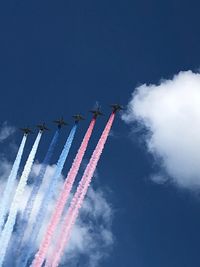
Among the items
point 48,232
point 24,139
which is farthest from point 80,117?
point 48,232

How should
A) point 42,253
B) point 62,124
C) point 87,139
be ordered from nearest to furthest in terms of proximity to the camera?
1. point 42,253
2. point 87,139
3. point 62,124

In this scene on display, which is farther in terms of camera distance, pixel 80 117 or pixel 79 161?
pixel 80 117

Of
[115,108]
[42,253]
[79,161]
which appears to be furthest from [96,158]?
[42,253]

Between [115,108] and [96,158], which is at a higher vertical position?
[115,108]

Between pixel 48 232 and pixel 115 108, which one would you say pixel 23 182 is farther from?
pixel 115 108

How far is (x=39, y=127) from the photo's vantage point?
15825 cm

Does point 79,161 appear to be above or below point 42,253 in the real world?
above

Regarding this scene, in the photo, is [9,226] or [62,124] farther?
[62,124]

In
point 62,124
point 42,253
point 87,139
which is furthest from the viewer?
point 62,124

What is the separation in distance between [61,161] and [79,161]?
5338mm

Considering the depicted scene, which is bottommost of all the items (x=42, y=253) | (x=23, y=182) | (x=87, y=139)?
(x=42, y=253)

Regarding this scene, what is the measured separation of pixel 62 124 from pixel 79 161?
17279 millimetres

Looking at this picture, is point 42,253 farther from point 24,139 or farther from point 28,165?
point 24,139

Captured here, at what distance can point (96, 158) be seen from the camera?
137 meters
